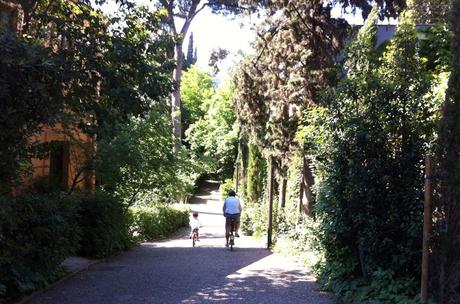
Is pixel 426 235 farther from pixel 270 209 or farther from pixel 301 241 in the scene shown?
pixel 270 209

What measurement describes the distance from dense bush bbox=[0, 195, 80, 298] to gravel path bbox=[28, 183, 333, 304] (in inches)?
17.8

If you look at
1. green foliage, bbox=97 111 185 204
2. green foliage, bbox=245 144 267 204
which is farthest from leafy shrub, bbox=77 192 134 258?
green foliage, bbox=245 144 267 204

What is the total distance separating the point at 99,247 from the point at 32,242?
575 cm

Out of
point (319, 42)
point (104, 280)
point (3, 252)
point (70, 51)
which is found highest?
point (319, 42)

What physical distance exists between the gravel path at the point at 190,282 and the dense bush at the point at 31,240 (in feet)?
1.48

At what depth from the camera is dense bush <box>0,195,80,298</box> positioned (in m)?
7.30

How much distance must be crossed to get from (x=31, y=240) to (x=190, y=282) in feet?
10.4

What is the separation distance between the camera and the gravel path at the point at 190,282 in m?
8.68

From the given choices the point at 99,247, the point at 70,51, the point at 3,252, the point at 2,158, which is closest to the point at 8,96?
the point at 2,158

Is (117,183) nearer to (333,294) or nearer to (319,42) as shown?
(319,42)

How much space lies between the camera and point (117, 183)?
1666 cm

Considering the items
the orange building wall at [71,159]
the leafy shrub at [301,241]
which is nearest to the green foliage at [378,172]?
the leafy shrub at [301,241]

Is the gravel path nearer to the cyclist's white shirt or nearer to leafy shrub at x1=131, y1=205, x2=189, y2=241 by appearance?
the cyclist's white shirt

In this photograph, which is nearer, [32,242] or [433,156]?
[433,156]
